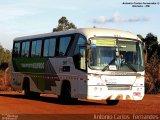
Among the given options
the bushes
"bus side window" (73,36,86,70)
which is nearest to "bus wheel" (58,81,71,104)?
"bus side window" (73,36,86,70)

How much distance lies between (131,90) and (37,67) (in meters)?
6.58

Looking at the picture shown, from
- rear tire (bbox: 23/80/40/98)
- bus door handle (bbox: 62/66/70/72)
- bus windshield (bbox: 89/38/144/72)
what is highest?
bus windshield (bbox: 89/38/144/72)

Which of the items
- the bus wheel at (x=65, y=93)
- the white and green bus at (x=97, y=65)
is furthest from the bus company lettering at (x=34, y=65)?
the bus wheel at (x=65, y=93)

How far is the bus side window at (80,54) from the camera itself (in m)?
20.9

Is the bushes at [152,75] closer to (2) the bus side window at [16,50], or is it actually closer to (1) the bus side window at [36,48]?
(2) the bus side window at [16,50]

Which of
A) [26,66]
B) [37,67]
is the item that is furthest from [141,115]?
[26,66]

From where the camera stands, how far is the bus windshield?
813 inches

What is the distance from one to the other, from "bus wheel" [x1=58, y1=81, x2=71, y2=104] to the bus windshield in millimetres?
2418

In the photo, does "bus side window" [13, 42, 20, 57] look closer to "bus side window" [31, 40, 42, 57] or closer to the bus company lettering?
the bus company lettering

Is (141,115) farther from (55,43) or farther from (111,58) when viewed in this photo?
(55,43)

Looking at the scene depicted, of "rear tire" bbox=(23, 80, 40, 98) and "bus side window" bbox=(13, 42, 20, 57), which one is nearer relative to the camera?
"rear tire" bbox=(23, 80, 40, 98)

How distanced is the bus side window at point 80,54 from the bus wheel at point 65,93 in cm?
159

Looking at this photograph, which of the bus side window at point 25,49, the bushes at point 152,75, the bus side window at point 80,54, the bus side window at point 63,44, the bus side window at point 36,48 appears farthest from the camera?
the bushes at point 152,75

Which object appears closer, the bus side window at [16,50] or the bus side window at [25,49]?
the bus side window at [25,49]
